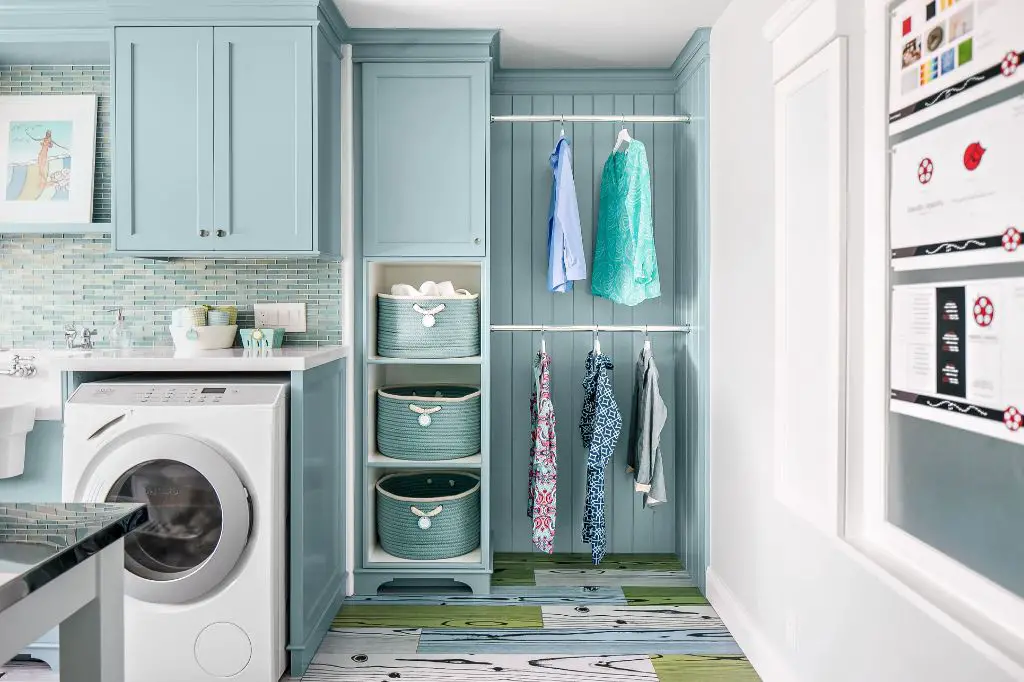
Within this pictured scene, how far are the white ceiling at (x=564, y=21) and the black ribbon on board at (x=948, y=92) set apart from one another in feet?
4.18

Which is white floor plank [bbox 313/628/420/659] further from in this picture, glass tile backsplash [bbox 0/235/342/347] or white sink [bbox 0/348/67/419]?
white sink [bbox 0/348/67/419]

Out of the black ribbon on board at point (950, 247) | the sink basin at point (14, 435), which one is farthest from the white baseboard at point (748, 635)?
the sink basin at point (14, 435)

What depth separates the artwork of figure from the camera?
2.73m

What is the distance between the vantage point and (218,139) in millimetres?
2438

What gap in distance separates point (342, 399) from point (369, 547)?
→ 0.61 metres

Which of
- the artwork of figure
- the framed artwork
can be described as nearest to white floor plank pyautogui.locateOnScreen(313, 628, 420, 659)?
the framed artwork

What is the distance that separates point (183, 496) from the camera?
2.02 m

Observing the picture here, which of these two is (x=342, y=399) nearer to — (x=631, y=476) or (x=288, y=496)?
(x=288, y=496)

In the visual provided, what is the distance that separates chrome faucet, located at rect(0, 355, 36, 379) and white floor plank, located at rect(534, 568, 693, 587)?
83.6 inches

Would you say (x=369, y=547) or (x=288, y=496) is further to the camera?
(x=369, y=547)

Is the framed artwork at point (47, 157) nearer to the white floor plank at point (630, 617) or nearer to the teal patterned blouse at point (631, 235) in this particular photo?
the teal patterned blouse at point (631, 235)

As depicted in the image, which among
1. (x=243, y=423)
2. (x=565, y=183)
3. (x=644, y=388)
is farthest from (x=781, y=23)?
(x=243, y=423)

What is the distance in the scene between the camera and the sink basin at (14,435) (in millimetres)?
2221

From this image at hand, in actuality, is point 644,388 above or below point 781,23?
below
